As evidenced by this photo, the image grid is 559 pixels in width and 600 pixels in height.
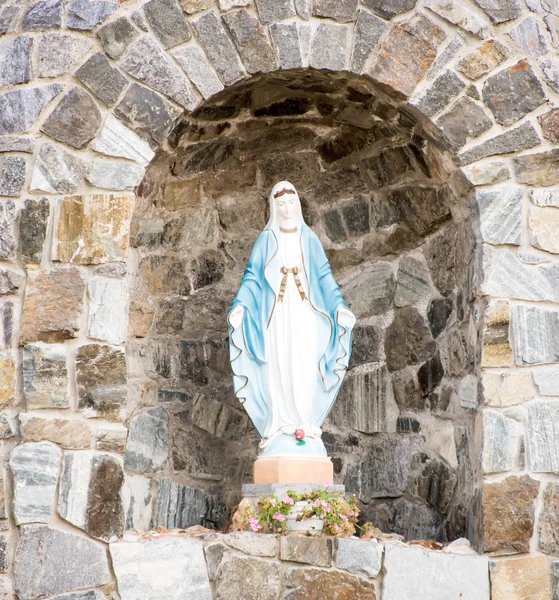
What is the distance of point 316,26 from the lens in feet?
16.8

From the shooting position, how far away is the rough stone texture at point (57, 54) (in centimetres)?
486

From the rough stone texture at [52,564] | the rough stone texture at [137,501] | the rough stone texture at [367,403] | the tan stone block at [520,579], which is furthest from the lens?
the rough stone texture at [367,403]

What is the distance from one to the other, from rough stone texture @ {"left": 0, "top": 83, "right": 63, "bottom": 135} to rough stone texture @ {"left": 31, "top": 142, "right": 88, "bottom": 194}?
148 millimetres

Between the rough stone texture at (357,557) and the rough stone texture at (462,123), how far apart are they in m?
2.05

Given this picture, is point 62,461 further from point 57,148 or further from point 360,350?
point 360,350

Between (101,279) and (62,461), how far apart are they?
87 cm

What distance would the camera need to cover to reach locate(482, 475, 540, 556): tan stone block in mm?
4734

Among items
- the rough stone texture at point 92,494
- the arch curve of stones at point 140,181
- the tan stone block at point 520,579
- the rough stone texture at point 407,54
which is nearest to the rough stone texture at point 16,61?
the arch curve of stones at point 140,181

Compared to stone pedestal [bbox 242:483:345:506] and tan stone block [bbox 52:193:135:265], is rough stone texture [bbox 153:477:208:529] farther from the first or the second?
tan stone block [bbox 52:193:135:265]

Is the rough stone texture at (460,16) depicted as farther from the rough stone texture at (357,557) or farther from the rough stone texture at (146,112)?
the rough stone texture at (357,557)

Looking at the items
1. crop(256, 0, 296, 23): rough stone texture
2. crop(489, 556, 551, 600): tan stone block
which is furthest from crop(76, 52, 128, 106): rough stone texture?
crop(489, 556, 551, 600): tan stone block

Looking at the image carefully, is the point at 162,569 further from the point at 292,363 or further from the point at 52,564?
the point at 292,363

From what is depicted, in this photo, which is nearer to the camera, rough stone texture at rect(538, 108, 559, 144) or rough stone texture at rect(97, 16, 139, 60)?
rough stone texture at rect(97, 16, 139, 60)

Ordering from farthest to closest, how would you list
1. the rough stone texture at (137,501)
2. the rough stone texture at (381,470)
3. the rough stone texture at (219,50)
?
the rough stone texture at (381,470) < the rough stone texture at (137,501) < the rough stone texture at (219,50)
